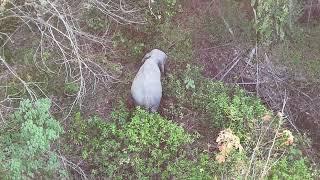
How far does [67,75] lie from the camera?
559 centimetres

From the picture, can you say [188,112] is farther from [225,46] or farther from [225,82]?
[225,46]

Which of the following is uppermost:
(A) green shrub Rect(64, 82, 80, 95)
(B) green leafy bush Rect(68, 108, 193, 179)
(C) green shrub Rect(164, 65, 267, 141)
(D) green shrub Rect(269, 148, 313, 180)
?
(A) green shrub Rect(64, 82, 80, 95)

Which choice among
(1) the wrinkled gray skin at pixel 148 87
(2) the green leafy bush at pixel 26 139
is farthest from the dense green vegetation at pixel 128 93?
(1) the wrinkled gray skin at pixel 148 87

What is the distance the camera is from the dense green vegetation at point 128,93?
488cm

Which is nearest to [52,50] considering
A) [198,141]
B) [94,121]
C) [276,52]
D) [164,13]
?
[94,121]

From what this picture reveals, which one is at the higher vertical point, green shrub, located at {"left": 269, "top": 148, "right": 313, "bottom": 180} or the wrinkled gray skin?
the wrinkled gray skin

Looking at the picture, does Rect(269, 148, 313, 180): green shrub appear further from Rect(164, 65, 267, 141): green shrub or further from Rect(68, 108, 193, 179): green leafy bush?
Rect(68, 108, 193, 179): green leafy bush

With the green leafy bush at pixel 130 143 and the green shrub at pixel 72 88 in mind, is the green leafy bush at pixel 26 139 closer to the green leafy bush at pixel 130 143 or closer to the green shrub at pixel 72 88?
the green leafy bush at pixel 130 143

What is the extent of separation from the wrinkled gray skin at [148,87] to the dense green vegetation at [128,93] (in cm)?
13

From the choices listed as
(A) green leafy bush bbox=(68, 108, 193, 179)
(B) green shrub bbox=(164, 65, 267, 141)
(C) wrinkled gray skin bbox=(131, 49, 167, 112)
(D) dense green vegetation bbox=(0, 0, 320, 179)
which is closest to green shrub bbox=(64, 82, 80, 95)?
(D) dense green vegetation bbox=(0, 0, 320, 179)

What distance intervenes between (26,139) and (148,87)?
66.8 inches

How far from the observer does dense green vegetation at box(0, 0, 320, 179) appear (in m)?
4.88

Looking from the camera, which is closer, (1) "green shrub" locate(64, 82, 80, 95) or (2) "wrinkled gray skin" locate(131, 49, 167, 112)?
(2) "wrinkled gray skin" locate(131, 49, 167, 112)

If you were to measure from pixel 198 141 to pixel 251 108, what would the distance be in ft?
2.42
